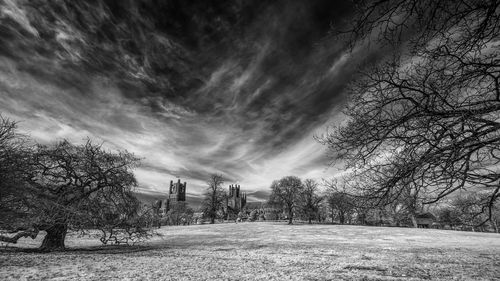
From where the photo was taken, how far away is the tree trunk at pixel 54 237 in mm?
9031

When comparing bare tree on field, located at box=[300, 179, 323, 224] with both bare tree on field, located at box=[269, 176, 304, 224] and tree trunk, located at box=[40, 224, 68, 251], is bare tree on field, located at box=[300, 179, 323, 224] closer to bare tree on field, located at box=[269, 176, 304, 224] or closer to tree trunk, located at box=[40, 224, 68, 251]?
bare tree on field, located at box=[269, 176, 304, 224]

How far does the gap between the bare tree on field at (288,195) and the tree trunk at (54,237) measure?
42.1 m

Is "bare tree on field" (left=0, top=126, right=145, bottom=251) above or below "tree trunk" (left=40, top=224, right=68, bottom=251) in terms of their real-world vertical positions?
above

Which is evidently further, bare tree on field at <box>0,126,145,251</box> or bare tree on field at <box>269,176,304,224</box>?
bare tree on field at <box>269,176,304,224</box>

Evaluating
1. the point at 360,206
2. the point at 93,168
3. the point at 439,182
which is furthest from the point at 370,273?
the point at 93,168

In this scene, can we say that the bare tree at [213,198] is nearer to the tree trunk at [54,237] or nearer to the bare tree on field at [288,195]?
the bare tree on field at [288,195]

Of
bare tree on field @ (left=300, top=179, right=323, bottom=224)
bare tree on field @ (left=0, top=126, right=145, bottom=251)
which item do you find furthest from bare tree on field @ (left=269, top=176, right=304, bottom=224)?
bare tree on field @ (left=0, top=126, right=145, bottom=251)

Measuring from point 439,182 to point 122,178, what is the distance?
1190 cm

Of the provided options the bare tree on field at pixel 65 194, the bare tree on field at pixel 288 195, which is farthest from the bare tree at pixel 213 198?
the bare tree on field at pixel 65 194

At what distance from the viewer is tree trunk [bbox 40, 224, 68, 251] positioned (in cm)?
903

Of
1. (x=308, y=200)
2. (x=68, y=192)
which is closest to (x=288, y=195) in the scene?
(x=308, y=200)

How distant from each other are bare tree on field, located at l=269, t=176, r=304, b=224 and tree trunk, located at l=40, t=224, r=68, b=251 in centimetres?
4210

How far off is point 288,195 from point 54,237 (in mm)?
42871

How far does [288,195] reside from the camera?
47656mm
